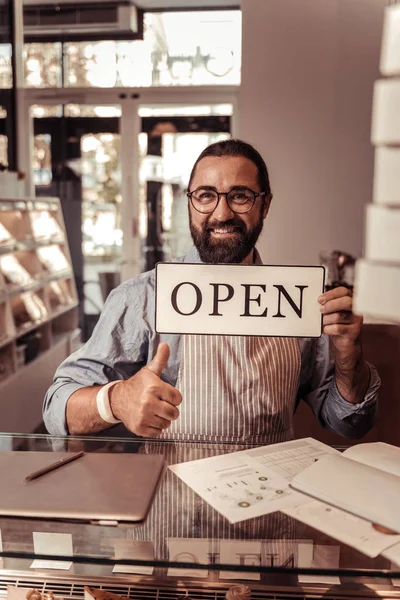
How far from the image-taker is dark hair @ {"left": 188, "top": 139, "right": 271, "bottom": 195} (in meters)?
1.16

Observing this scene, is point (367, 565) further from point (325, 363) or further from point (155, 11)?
point (155, 11)

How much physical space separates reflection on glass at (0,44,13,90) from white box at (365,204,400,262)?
2876mm

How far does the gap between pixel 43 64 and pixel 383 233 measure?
2.57 meters

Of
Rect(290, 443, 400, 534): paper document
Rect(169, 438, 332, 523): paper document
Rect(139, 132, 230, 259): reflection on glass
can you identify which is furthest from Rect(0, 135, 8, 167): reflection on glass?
Rect(290, 443, 400, 534): paper document

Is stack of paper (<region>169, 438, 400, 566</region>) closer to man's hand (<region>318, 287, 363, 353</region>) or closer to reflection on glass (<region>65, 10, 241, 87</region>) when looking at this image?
man's hand (<region>318, 287, 363, 353</region>)

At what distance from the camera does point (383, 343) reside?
78.9 inches

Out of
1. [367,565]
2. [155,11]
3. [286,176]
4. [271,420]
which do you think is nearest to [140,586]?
[367,565]

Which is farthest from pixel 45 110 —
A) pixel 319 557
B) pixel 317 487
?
pixel 319 557

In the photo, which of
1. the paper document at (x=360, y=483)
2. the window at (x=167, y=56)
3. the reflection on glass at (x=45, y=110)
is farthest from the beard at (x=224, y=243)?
the reflection on glass at (x=45, y=110)

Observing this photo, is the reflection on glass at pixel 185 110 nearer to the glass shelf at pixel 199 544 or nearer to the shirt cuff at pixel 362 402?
the shirt cuff at pixel 362 402

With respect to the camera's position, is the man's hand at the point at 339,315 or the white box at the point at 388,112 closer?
the white box at the point at 388,112

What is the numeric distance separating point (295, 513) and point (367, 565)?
113 mm

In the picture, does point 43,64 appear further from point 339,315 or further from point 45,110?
point 339,315

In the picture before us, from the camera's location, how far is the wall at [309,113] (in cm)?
165
